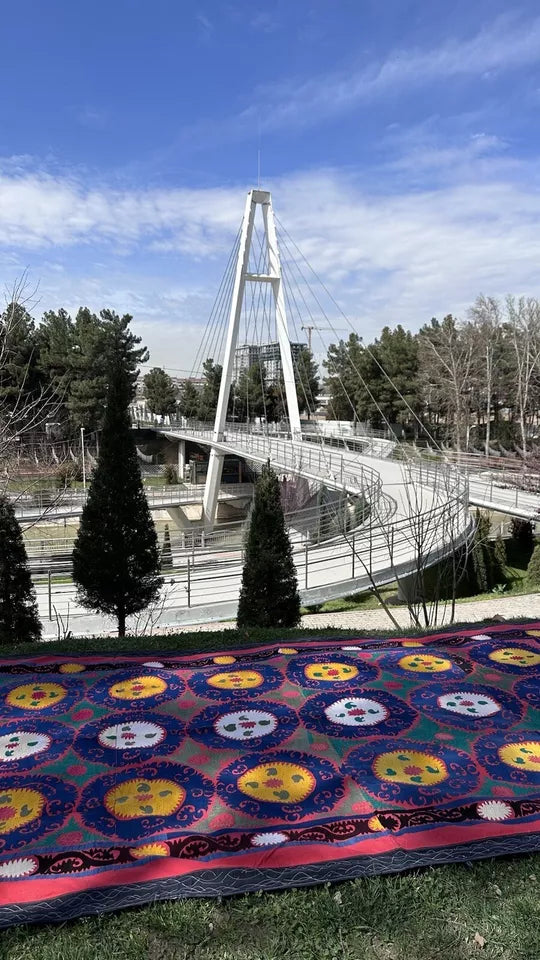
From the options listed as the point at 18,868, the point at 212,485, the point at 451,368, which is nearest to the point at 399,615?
the point at 18,868

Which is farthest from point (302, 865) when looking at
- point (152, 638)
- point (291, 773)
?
point (152, 638)

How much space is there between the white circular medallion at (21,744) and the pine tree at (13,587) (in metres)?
3.66

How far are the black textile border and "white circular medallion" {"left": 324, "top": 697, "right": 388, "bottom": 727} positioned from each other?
0.97m

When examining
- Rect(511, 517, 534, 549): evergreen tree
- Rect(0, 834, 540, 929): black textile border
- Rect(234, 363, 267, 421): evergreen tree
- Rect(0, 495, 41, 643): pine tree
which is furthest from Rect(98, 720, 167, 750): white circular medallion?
Rect(234, 363, 267, 421): evergreen tree

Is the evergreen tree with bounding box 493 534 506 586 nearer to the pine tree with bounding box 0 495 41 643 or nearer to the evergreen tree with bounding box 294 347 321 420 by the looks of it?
the pine tree with bounding box 0 495 41 643

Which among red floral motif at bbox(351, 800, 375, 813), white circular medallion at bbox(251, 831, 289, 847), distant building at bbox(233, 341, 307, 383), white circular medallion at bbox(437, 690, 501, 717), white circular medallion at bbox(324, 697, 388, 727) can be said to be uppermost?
distant building at bbox(233, 341, 307, 383)

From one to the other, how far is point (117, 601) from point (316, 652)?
325cm

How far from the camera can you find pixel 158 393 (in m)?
46.6

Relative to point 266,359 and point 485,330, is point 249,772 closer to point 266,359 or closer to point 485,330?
point 485,330

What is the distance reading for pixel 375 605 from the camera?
37.7 feet

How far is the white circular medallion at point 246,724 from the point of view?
3119 millimetres

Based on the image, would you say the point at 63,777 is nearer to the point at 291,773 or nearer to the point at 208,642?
the point at 291,773

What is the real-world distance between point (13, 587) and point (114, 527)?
4.16ft

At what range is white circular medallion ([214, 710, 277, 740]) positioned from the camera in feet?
10.2
